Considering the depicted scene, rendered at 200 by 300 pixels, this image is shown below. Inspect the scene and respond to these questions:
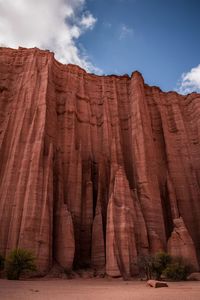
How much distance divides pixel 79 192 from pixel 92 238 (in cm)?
526

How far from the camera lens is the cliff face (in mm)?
24609

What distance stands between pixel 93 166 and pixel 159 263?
49.8 ft

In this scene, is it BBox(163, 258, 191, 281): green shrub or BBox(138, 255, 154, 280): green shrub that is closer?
BBox(163, 258, 191, 281): green shrub

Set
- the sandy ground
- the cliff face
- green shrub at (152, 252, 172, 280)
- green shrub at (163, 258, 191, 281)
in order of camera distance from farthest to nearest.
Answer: the cliff face → green shrub at (152, 252, 172, 280) → green shrub at (163, 258, 191, 281) → the sandy ground

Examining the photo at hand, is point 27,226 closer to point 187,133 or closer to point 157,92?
point 187,133

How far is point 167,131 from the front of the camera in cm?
4138

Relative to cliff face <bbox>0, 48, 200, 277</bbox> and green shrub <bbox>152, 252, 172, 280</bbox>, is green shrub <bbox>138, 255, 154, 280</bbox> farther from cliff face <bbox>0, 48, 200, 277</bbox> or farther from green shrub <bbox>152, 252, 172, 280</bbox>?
Result: cliff face <bbox>0, 48, 200, 277</bbox>

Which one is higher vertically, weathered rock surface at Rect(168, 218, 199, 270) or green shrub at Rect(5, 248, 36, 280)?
weathered rock surface at Rect(168, 218, 199, 270)

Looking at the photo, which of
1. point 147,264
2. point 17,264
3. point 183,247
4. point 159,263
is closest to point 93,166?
point 183,247

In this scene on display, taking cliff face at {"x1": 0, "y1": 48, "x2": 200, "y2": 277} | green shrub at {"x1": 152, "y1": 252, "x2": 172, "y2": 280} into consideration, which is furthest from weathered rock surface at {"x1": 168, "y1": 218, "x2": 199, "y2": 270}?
green shrub at {"x1": 152, "y1": 252, "x2": 172, "y2": 280}

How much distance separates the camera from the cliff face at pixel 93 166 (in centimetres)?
2461

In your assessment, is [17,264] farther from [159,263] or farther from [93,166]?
[93,166]

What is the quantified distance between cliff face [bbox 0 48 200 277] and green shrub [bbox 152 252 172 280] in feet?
7.78

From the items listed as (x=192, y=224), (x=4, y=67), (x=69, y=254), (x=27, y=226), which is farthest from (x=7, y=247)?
(x=4, y=67)
